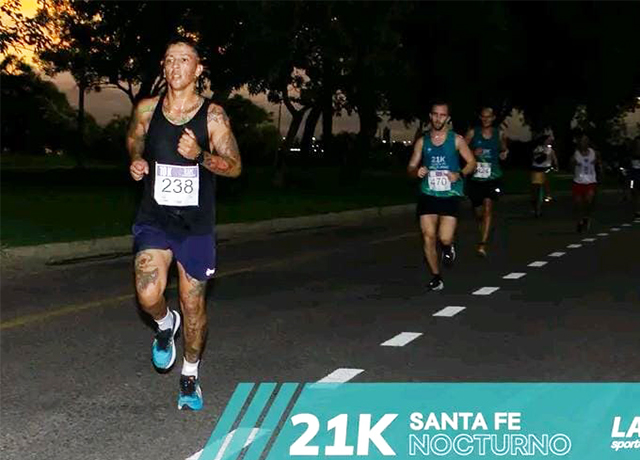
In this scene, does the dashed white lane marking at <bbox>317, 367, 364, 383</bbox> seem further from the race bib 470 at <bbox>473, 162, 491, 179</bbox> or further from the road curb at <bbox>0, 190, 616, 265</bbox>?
the race bib 470 at <bbox>473, 162, 491, 179</bbox>

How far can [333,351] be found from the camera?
826 centimetres

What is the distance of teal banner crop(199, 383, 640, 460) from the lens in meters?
5.32

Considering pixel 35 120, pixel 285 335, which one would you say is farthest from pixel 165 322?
pixel 35 120

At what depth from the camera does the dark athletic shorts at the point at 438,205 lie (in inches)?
479

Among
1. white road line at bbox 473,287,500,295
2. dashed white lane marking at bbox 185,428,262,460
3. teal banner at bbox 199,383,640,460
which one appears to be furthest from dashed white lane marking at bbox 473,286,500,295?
dashed white lane marking at bbox 185,428,262,460

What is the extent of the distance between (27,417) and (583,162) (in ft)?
56.0

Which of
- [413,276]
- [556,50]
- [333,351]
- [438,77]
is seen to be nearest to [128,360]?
[333,351]

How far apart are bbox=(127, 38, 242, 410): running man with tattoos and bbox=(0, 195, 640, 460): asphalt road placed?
55 centimetres

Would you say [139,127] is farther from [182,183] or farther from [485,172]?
[485,172]

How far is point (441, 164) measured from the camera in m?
12.0

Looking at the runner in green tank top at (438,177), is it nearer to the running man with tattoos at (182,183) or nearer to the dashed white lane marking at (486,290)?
the dashed white lane marking at (486,290)

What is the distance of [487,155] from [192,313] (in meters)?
10.2

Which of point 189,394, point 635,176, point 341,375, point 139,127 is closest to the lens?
point 189,394

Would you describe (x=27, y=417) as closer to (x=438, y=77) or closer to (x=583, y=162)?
(x=583, y=162)
